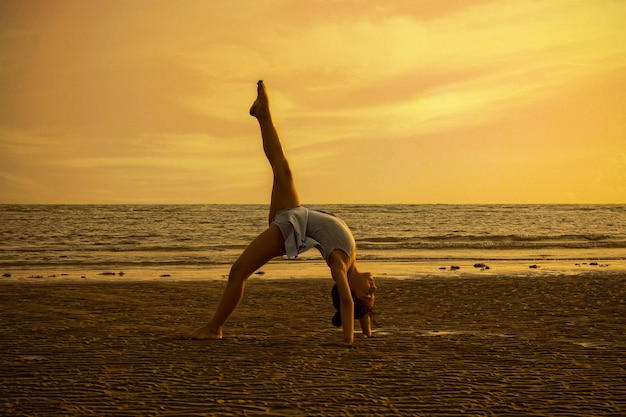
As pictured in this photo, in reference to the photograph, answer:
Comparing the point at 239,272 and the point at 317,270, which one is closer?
the point at 239,272

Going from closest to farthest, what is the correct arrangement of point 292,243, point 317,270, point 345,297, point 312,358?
point 312,358 < point 345,297 < point 292,243 < point 317,270

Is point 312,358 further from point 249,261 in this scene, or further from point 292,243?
point 249,261

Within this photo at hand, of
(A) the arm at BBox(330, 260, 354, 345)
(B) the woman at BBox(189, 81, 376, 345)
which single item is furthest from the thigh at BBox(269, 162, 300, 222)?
(A) the arm at BBox(330, 260, 354, 345)

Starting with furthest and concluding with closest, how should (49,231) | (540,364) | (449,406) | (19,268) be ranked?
1. (49,231)
2. (19,268)
3. (540,364)
4. (449,406)

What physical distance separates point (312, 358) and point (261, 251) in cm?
132

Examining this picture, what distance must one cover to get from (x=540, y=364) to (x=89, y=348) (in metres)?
4.40

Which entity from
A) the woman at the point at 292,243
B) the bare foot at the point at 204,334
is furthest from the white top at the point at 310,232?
the bare foot at the point at 204,334

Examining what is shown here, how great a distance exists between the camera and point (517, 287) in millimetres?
13953

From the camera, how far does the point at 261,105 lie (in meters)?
7.87

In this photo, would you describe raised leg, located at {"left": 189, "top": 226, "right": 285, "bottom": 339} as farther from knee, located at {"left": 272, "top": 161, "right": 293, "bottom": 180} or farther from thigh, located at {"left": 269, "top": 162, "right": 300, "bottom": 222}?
knee, located at {"left": 272, "top": 161, "right": 293, "bottom": 180}

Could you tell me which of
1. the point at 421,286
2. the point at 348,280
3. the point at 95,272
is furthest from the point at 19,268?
the point at 348,280

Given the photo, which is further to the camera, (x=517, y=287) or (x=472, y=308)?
(x=517, y=287)

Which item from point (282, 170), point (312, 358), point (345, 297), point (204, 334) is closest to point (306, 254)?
point (204, 334)

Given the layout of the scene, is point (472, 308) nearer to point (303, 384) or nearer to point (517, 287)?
point (517, 287)
